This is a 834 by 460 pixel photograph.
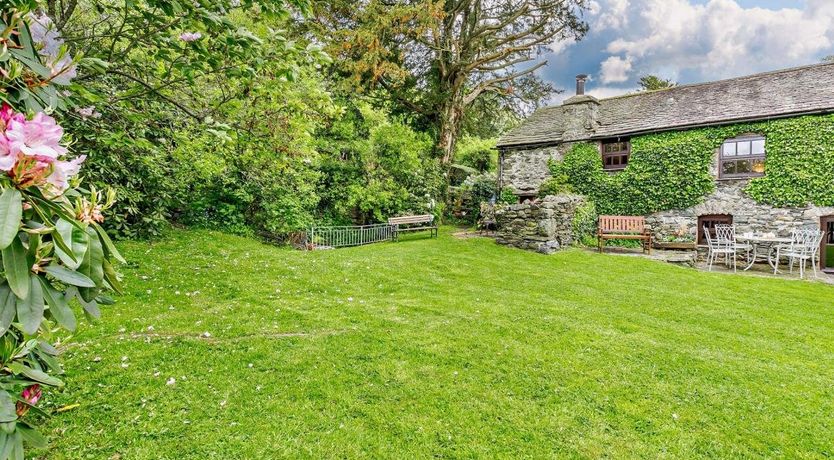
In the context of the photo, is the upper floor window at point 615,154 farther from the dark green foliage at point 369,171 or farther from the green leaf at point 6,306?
the green leaf at point 6,306

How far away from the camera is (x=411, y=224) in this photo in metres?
16.6

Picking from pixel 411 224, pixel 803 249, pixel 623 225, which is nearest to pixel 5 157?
pixel 803 249

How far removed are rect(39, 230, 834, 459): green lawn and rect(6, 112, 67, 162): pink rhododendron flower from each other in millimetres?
2474

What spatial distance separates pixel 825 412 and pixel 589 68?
58.9 feet

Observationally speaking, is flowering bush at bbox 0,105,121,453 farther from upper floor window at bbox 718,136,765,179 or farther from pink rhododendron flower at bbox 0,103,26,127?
upper floor window at bbox 718,136,765,179

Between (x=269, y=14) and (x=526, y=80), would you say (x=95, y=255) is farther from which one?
(x=526, y=80)

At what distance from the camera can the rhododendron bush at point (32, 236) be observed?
38.9 inches

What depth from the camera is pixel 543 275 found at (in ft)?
29.9

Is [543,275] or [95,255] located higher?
[95,255]

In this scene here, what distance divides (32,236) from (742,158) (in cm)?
1787

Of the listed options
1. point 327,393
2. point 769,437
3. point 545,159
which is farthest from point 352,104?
point 769,437

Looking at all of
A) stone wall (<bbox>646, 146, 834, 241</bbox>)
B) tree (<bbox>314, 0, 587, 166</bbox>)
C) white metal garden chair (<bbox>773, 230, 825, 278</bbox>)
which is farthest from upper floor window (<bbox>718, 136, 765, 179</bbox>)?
tree (<bbox>314, 0, 587, 166</bbox>)

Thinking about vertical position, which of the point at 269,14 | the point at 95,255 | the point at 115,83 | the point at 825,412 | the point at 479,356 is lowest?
the point at 825,412

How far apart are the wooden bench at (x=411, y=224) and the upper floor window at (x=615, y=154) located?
7.86 metres
